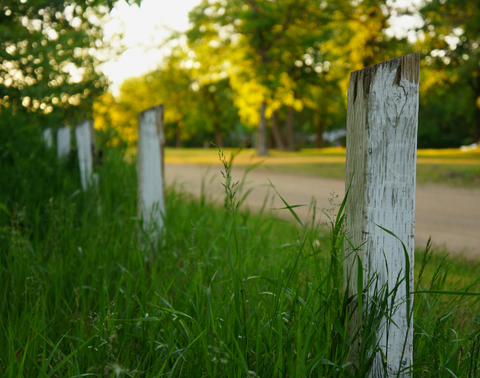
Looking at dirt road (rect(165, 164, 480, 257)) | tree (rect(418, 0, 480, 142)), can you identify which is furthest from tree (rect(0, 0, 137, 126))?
tree (rect(418, 0, 480, 142))

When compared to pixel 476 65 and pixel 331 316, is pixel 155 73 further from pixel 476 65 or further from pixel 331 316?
pixel 331 316

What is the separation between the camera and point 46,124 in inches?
214

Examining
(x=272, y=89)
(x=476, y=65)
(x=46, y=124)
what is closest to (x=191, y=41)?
(x=272, y=89)

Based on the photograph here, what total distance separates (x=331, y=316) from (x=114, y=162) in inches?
163

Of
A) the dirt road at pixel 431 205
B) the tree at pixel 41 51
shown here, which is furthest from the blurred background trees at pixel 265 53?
the dirt road at pixel 431 205

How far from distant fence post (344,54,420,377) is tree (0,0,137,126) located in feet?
7.50

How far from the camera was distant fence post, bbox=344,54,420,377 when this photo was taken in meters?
1.35

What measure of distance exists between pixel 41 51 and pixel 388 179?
443 cm

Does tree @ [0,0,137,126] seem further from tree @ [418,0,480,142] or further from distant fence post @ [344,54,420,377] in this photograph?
tree @ [418,0,480,142]

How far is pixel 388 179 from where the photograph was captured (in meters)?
1.37

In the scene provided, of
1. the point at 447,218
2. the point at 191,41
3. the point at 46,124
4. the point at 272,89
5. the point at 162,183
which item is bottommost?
the point at 447,218

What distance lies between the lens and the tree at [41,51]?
12.6 feet

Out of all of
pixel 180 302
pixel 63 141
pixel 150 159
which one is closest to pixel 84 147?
pixel 63 141

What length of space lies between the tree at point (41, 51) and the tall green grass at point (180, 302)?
24.8 inches
